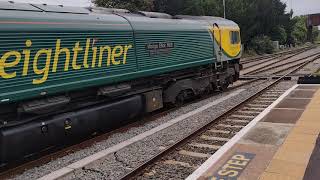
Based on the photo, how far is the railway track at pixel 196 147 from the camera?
7.66 metres

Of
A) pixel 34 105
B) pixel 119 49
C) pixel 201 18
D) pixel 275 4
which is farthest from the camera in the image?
pixel 275 4

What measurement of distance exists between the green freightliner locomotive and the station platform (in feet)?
11.6

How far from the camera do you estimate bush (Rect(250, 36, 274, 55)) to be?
179ft

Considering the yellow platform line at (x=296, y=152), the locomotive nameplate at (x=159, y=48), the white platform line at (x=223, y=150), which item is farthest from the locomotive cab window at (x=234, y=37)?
the yellow platform line at (x=296, y=152)

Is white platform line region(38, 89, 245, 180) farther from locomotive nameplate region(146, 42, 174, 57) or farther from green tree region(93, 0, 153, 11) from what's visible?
green tree region(93, 0, 153, 11)

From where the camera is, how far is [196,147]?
30.5 feet

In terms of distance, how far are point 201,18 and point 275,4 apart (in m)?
53.2

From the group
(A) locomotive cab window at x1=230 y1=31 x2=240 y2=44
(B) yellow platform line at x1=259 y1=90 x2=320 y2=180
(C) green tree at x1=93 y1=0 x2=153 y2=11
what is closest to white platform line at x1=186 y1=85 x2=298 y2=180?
(B) yellow platform line at x1=259 y1=90 x2=320 y2=180

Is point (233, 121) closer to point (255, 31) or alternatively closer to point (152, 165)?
point (152, 165)

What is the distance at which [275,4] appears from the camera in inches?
2601

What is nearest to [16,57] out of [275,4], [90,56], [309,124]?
[90,56]

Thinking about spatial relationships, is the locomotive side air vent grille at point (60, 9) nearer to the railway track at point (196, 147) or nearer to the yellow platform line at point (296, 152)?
the railway track at point (196, 147)

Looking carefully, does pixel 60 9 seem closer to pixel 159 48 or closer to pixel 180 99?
pixel 159 48

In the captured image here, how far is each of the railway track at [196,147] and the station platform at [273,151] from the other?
13.2 inches
